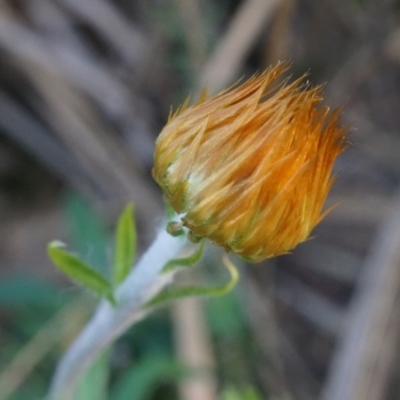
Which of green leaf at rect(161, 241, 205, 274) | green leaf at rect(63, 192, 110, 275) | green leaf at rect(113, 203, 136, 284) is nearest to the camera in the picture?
green leaf at rect(161, 241, 205, 274)

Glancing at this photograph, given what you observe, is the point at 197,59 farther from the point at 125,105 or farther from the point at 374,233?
the point at 374,233

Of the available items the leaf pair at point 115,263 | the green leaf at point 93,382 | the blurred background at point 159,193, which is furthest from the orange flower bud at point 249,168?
the blurred background at point 159,193

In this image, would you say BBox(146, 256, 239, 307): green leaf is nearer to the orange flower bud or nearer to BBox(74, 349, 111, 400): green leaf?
A: the orange flower bud

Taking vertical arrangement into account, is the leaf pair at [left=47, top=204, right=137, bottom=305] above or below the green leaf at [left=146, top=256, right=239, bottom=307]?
above

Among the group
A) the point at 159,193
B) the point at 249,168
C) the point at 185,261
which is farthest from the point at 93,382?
the point at 249,168

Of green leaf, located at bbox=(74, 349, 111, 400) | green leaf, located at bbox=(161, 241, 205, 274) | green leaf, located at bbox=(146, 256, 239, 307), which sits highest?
green leaf, located at bbox=(161, 241, 205, 274)

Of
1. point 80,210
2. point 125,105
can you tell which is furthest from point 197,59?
point 80,210

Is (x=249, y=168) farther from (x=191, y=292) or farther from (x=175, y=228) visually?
(x=191, y=292)

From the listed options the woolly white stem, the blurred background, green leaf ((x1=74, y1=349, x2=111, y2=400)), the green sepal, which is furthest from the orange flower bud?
the blurred background
